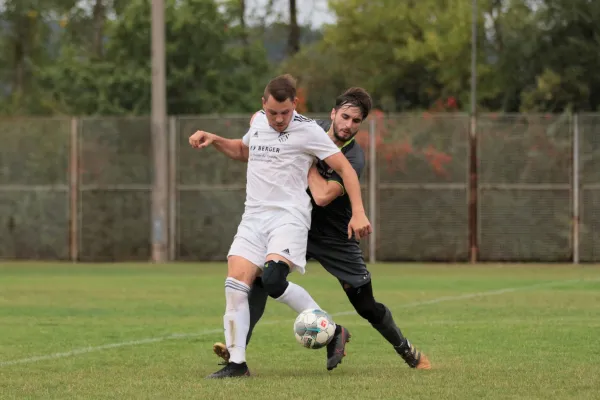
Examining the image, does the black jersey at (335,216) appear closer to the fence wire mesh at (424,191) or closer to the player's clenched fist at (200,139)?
the player's clenched fist at (200,139)

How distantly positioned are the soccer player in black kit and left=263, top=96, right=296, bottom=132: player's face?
0.40 m

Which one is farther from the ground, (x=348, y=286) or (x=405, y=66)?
(x=405, y=66)

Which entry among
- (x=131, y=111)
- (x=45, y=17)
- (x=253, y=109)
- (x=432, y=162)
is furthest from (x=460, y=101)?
(x=432, y=162)

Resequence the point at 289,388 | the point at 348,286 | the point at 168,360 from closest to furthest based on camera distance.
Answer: the point at 289,388, the point at 348,286, the point at 168,360

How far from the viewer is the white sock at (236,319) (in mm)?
9320

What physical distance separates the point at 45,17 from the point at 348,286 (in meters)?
61.0

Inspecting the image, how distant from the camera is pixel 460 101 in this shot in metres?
59.6

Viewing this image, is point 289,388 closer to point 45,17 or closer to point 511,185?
point 511,185

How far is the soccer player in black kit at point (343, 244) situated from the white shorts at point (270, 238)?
0.94 ft

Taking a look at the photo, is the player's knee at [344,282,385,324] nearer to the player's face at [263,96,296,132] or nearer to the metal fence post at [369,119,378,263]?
the player's face at [263,96,296,132]

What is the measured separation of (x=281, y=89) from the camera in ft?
30.5

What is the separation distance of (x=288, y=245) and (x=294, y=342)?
2702 millimetres

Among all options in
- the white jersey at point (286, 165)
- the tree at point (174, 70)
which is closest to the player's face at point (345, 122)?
the white jersey at point (286, 165)

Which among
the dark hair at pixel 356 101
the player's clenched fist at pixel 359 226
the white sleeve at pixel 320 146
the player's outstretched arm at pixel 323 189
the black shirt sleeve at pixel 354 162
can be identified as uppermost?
the dark hair at pixel 356 101
